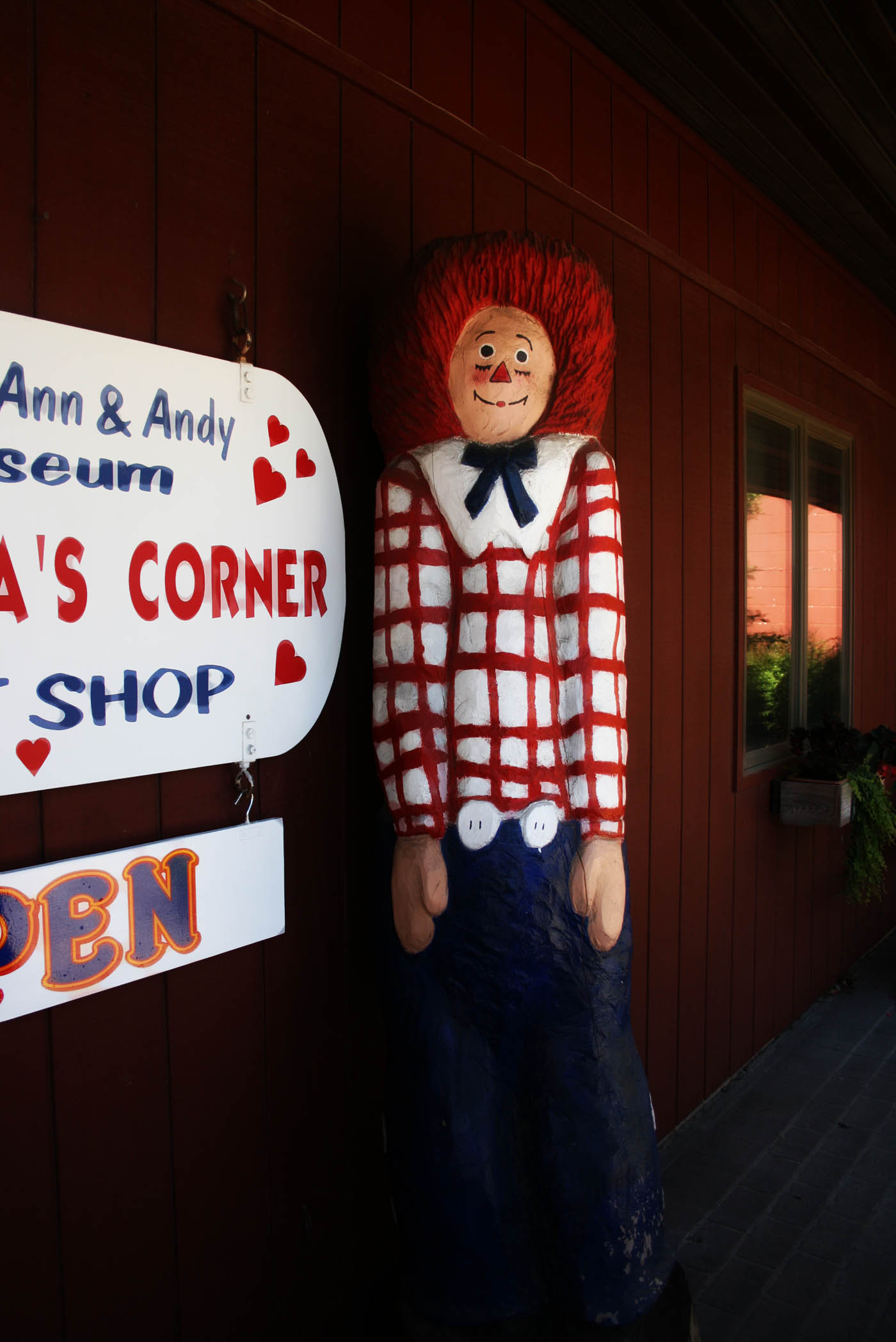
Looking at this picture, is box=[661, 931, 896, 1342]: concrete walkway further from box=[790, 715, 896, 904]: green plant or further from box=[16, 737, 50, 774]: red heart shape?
box=[16, 737, 50, 774]: red heart shape

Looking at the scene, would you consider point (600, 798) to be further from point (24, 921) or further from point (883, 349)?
point (883, 349)

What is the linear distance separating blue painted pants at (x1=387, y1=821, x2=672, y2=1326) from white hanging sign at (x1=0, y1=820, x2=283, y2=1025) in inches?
10.2

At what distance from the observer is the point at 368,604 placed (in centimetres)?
168

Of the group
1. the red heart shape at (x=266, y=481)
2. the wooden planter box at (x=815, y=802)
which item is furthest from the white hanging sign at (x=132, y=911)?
the wooden planter box at (x=815, y=802)

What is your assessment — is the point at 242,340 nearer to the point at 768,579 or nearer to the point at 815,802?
the point at 768,579

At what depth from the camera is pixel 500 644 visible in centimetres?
140

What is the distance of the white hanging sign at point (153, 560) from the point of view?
1.21 meters

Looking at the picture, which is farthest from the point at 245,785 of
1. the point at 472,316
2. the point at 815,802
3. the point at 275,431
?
the point at 815,802

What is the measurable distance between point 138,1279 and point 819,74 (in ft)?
9.96

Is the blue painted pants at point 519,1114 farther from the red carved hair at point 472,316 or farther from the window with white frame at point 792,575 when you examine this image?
the window with white frame at point 792,575

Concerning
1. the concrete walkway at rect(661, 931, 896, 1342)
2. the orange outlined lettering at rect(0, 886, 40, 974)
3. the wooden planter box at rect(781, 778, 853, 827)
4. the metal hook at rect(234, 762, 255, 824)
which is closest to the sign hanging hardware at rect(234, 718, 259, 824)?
the metal hook at rect(234, 762, 255, 824)

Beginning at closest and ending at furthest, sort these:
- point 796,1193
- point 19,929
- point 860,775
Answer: point 19,929
point 796,1193
point 860,775

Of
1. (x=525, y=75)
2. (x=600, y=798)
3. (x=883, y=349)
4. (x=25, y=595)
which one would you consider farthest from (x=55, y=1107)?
(x=883, y=349)

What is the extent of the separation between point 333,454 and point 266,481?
0.63 feet
